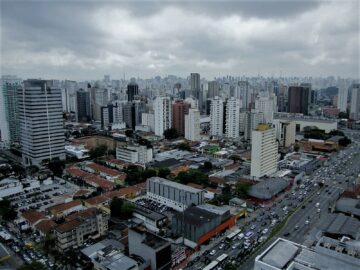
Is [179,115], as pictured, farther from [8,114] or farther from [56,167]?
[8,114]

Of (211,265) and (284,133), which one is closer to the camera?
(211,265)

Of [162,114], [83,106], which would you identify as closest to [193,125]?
[162,114]

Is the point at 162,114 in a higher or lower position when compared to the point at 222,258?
higher

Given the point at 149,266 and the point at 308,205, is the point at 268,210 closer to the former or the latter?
the point at 308,205

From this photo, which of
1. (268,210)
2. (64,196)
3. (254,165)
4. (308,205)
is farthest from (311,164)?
(64,196)

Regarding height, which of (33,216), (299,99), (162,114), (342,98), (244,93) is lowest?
(33,216)
